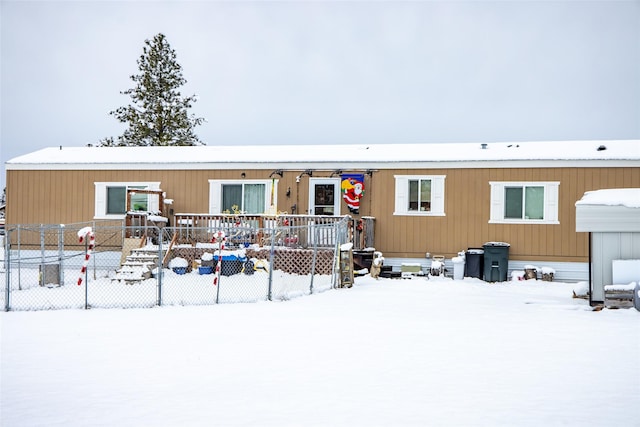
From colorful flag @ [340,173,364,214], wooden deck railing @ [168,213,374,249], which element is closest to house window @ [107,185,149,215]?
wooden deck railing @ [168,213,374,249]

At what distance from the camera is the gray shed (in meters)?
10.5

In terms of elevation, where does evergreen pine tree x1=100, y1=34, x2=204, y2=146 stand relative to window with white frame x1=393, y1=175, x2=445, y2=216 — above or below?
above

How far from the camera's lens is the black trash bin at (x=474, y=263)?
1625 centimetres

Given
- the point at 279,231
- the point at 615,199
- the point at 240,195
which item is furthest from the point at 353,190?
the point at 615,199

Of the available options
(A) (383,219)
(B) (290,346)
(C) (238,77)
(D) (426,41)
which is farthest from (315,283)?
(C) (238,77)

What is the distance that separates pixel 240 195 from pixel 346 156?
11.8ft

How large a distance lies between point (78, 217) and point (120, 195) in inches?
64.2

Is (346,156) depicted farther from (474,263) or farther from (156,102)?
(156,102)

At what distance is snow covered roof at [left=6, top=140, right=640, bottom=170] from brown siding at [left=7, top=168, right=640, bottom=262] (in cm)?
25

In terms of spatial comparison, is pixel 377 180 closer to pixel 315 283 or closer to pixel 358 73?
pixel 315 283

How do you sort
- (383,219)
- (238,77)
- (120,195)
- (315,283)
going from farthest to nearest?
(238,77), (120,195), (383,219), (315,283)

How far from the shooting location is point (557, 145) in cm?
1800

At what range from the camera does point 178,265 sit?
54.1 feet

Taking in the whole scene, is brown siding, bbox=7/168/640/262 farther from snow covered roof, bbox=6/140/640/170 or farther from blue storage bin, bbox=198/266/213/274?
blue storage bin, bbox=198/266/213/274
